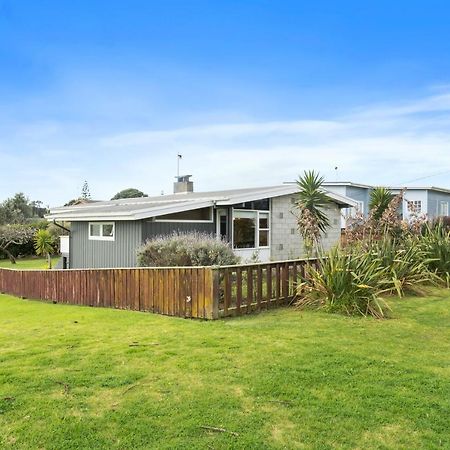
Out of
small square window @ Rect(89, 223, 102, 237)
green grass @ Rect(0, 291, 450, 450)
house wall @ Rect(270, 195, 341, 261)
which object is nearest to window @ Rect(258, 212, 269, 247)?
house wall @ Rect(270, 195, 341, 261)

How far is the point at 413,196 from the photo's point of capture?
1350 inches

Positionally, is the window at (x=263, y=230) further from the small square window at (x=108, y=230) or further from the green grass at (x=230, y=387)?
the green grass at (x=230, y=387)

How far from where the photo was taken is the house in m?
16.3

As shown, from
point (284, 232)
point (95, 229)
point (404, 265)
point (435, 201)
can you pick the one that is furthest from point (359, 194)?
point (404, 265)

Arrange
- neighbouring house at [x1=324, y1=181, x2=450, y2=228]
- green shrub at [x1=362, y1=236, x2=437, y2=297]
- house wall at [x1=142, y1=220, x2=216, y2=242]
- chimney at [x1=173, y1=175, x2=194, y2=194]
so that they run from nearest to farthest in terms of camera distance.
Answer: green shrub at [x1=362, y1=236, x2=437, y2=297]
house wall at [x1=142, y1=220, x2=216, y2=242]
chimney at [x1=173, y1=175, x2=194, y2=194]
neighbouring house at [x1=324, y1=181, x2=450, y2=228]

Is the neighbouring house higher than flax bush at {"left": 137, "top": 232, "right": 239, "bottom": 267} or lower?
higher

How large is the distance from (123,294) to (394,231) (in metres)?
8.33

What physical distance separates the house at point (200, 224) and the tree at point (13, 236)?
1246 cm

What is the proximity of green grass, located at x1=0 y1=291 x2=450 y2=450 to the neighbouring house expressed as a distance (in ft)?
77.2

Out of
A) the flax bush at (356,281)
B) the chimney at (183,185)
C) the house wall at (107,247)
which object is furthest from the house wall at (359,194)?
the flax bush at (356,281)

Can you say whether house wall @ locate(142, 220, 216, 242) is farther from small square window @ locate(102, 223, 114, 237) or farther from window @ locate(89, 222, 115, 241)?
small square window @ locate(102, 223, 114, 237)

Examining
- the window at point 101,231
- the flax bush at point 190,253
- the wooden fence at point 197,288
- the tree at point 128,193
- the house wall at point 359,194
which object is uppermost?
the tree at point 128,193

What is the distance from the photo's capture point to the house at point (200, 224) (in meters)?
16.3

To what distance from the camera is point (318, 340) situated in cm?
555
